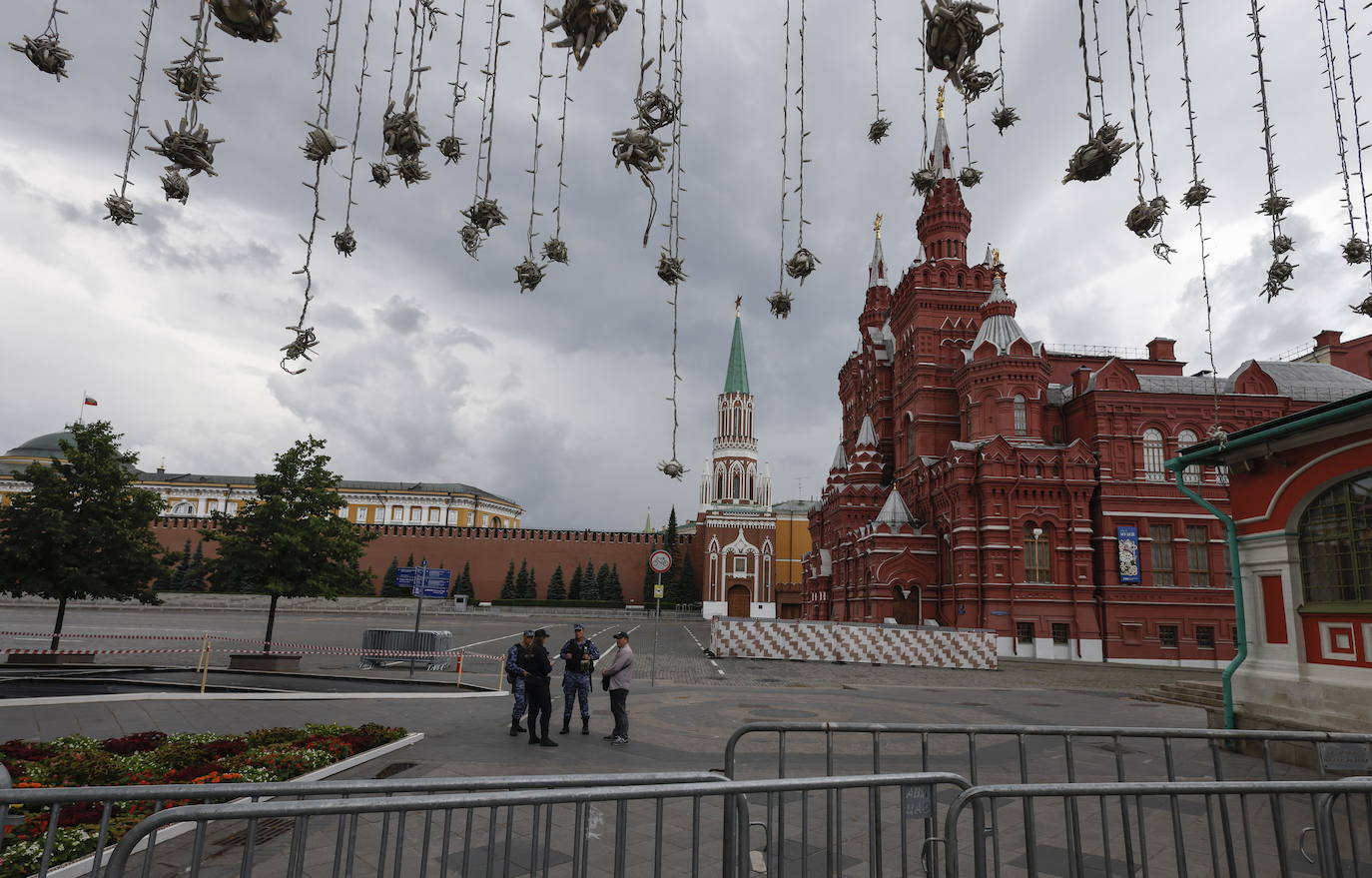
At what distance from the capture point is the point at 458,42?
4.20 meters

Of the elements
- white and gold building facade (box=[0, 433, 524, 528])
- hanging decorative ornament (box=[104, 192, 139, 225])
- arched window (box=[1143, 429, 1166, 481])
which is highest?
white and gold building facade (box=[0, 433, 524, 528])

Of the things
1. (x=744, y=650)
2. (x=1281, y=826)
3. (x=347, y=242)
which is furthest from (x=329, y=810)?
(x=744, y=650)

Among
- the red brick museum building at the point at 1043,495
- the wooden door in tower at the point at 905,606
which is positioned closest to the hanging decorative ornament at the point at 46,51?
Answer: the red brick museum building at the point at 1043,495

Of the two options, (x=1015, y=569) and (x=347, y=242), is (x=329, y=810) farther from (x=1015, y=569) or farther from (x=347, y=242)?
(x=1015, y=569)

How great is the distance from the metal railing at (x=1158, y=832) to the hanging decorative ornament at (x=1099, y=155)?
2.83 metres

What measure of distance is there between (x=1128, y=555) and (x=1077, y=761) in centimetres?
2546

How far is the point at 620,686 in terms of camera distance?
1064 cm

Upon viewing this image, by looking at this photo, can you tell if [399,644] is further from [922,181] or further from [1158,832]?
[922,181]

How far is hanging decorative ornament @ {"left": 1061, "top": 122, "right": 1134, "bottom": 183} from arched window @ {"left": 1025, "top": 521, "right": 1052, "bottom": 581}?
1183 inches

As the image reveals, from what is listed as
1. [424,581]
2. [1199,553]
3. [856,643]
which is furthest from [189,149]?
[1199,553]

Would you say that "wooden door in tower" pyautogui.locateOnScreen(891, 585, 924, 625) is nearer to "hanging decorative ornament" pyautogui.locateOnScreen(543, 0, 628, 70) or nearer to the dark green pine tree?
"hanging decorative ornament" pyautogui.locateOnScreen(543, 0, 628, 70)

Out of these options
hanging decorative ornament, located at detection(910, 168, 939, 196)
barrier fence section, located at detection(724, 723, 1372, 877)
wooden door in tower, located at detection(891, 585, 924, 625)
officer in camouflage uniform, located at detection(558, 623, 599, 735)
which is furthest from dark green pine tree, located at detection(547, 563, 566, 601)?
hanging decorative ornament, located at detection(910, 168, 939, 196)

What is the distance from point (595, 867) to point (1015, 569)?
93.4 feet

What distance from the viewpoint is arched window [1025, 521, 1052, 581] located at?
30688mm
